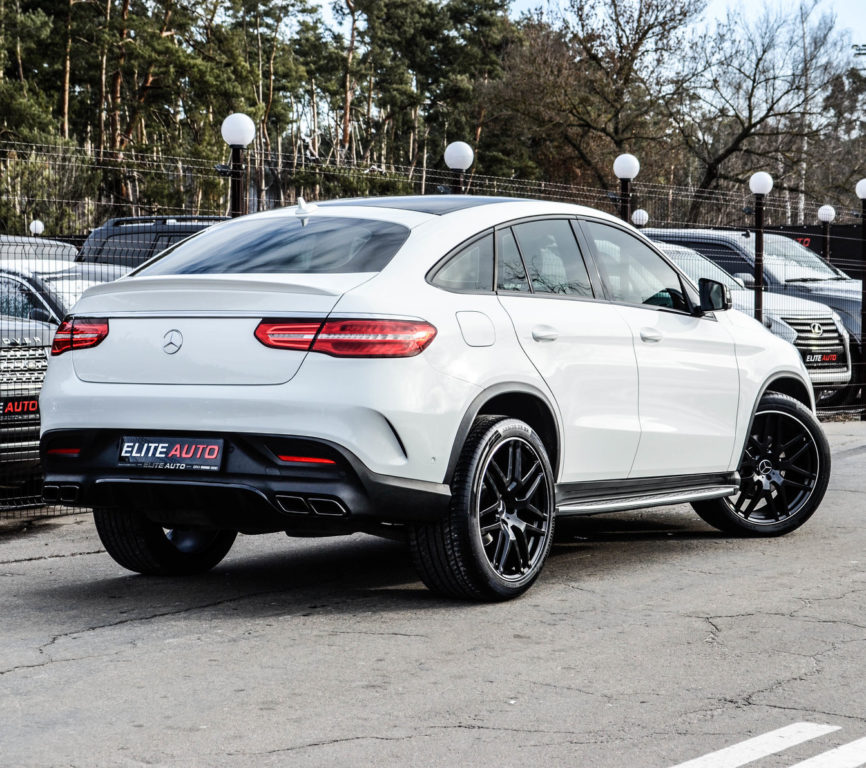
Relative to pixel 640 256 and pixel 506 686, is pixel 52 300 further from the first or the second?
pixel 506 686

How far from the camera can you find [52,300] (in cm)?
950

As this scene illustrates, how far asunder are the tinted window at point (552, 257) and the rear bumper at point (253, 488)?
1318mm

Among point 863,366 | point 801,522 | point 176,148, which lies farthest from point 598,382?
point 176,148

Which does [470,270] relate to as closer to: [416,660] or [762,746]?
[416,660]

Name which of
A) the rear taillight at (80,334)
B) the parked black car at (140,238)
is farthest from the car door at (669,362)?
the parked black car at (140,238)

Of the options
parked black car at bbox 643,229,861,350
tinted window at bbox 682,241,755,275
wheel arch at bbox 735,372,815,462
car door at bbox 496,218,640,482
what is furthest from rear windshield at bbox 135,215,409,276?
tinted window at bbox 682,241,755,275

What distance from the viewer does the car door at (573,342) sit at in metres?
5.83

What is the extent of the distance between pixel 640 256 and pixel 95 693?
3.74m

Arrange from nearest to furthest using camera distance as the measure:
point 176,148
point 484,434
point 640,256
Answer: point 484,434
point 640,256
point 176,148

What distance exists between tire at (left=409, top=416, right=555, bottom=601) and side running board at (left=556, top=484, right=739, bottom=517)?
0.26 m

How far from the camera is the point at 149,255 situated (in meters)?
11.4

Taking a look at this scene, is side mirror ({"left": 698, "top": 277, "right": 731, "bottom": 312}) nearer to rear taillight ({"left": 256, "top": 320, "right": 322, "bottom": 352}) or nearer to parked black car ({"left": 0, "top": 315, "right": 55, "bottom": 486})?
rear taillight ({"left": 256, "top": 320, "right": 322, "bottom": 352})

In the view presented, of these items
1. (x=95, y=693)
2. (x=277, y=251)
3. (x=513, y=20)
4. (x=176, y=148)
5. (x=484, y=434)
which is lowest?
(x=95, y=693)

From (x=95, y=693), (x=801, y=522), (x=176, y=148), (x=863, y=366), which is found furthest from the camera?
(x=176, y=148)
